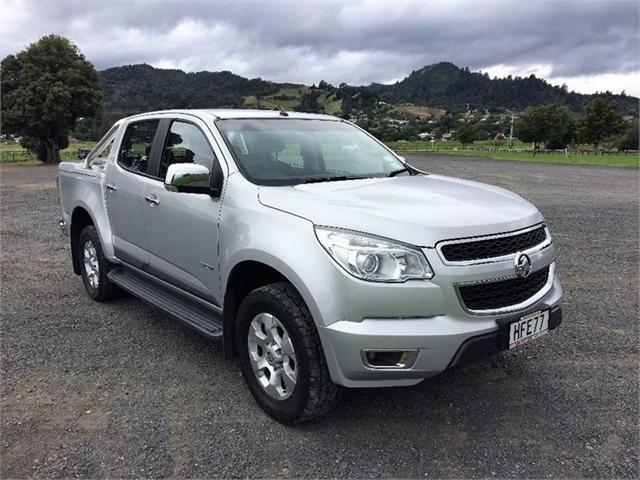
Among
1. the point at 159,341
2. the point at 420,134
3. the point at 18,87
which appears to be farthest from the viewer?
the point at 420,134

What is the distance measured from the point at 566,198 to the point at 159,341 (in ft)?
42.3

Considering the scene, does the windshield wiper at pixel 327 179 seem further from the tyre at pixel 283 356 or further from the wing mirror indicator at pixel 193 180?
the tyre at pixel 283 356

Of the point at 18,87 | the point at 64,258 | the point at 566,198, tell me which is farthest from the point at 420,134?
the point at 64,258

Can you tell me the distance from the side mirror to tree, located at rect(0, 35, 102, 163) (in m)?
32.2

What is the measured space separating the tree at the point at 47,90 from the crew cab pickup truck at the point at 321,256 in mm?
31658

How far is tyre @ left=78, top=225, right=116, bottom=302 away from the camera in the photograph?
5266 mm

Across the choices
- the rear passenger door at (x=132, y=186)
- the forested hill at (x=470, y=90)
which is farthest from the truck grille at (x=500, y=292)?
the forested hill at (x=470, y=90)

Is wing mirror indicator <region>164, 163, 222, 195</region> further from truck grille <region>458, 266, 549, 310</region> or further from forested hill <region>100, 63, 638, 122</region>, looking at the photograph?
forested hill <region>100, 63, 638, 122</region>

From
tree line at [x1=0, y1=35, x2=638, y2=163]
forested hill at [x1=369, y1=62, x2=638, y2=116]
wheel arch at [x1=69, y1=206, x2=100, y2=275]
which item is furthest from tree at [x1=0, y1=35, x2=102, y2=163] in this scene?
forested hill at [x1=369, y1=62, x2=638, y2=116]

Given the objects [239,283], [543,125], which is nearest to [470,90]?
[543,125]

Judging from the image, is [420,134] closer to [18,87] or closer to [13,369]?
[18,87]

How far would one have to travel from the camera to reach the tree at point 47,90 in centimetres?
3162

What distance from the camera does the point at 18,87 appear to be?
3259 centimetres

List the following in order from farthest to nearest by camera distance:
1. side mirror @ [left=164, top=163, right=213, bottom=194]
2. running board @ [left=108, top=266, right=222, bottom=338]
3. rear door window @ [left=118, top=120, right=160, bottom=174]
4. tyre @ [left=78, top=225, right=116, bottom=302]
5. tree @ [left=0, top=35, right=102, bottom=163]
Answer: tree @ [left=0, top=35, right=102, bottom=163], tyre @ [left=78, top=225, right=116, bottom=302], rear door window @ [left=118, top=120, right=160, bottom=174], running board @ [left=108, top=266, right=222, bottom=338], side mirror @ [left=164, top=163, right=213, bottom=194]
